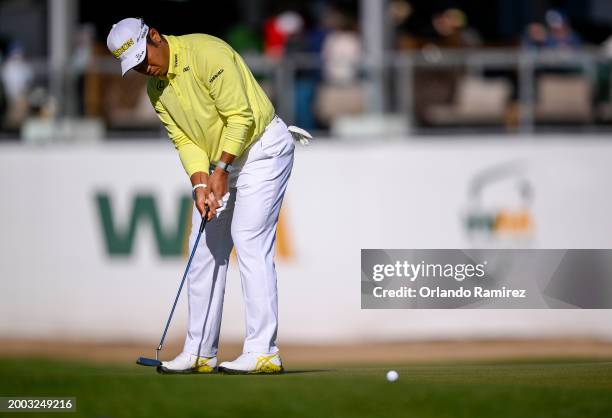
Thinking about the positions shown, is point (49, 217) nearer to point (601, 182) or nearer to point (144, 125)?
point (144, 125)

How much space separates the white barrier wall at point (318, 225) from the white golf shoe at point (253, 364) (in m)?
6.89

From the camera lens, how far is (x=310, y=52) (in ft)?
49.3

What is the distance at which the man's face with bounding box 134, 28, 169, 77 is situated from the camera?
7.43m

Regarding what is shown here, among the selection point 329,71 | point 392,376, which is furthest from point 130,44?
point 329,71

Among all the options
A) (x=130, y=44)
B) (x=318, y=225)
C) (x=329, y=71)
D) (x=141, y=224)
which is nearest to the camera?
(x=130, y=44)

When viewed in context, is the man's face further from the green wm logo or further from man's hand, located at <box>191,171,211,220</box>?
the green wm logo

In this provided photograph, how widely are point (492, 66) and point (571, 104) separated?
0.96m

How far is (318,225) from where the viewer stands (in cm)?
1495

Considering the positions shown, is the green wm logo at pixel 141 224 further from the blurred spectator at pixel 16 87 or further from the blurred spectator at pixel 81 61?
the blurred spectator at pixel 16 87

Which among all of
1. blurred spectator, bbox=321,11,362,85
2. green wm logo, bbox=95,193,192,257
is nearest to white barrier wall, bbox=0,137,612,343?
green wm logo, bbox=95,193,192,257

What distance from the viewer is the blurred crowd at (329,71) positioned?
1450 cm

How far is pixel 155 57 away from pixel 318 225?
7641 millimetres

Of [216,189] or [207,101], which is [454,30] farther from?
[216,189]

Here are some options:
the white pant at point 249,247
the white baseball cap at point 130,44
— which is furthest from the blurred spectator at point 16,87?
the white baseball cap at point 130,44
